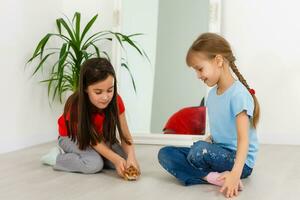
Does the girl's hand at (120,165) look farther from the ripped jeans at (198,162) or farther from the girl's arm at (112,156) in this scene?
the ripped jeans at (198,162)

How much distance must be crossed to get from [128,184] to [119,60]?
1.55 m

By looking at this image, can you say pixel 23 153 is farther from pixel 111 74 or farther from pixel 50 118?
pixel 111 74

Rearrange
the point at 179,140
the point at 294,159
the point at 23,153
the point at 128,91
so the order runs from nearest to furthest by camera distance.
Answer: the point at 294,159 → the point at 23,153 → the point at 179,140 → the point at 128,91

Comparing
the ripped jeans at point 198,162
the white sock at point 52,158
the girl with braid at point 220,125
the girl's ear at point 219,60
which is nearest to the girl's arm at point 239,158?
the girl with braid at point 220,125

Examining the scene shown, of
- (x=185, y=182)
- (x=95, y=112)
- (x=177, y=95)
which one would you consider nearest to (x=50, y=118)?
(x=177, y=95)

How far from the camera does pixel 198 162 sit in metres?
2.01

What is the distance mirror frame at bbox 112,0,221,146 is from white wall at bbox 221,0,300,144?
0.11 metres

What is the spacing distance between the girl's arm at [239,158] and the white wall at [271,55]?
149 cm

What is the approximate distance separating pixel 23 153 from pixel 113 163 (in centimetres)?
88

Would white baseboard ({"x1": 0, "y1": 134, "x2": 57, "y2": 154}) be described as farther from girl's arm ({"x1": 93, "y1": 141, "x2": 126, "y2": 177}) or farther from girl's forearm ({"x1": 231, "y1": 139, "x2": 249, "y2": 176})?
girl's forearm ({"x1": 231, "y1": 139, "x2": 249, "y2": 176})

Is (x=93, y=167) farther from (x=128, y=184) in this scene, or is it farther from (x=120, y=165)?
(x=128, y=184)

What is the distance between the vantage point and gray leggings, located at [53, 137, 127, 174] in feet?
7.34

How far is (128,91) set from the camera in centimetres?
340

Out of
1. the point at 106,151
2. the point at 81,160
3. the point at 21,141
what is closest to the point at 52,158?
the point at 81,160
